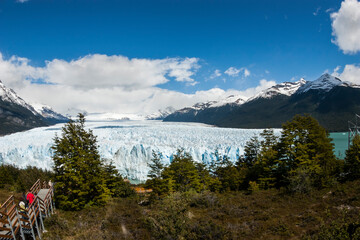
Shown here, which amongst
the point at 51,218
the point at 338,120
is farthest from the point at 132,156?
the point at 338,120

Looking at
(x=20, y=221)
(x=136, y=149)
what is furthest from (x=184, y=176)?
(x=136, y=149)

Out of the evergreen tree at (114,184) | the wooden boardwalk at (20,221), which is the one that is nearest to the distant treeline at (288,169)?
the evergreen tree at (114,184)

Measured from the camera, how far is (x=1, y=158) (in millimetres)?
40000

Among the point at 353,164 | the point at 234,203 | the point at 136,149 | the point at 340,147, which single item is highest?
the point at 353,164

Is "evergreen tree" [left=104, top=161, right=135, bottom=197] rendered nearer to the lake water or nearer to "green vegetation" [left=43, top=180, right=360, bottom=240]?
"green vegetation" [left=43, top=180, right=360, bottom=240]

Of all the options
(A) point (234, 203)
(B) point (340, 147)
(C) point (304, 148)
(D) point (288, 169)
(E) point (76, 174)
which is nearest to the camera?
(E) point (76, 174)

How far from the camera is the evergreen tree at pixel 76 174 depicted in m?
14.1

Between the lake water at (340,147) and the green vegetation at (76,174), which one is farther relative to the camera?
the lake water at (340,147)

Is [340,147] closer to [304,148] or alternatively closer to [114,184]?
[304,148]

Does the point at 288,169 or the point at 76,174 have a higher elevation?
the point at 76,174

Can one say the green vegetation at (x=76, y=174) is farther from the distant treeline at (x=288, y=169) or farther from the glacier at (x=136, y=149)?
the glacier at (x=136, y=149)

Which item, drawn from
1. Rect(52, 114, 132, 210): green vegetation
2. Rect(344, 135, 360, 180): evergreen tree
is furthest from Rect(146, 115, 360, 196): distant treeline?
Rect(52, 114, 132, 210): green vegetation

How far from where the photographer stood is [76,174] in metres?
14.4

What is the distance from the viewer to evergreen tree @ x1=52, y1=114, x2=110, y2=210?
1413 cm
